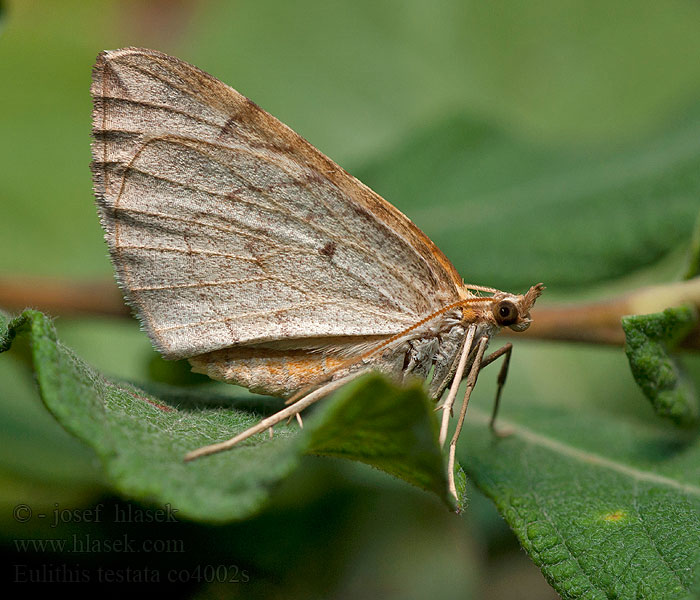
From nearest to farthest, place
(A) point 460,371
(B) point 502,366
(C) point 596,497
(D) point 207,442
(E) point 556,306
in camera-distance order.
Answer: (D) point 207,442 → (C) point 596,497 → (A) point 460,371 → (B) point 502,366 → (E) point 556,306

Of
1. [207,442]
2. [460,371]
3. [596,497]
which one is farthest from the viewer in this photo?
[460,371]

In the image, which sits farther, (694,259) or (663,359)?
(694,259)

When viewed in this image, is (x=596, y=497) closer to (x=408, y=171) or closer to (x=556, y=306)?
(x=556, y=306)

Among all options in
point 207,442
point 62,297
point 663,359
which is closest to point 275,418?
point 207,442

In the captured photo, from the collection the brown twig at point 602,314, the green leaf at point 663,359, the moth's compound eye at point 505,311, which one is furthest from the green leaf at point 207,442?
the brown twig at point 602,314

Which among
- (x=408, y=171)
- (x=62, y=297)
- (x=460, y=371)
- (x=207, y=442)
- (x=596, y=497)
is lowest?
(x=596, y=497)

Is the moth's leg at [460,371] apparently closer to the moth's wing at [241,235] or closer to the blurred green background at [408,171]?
the moth's wing at [241,235]

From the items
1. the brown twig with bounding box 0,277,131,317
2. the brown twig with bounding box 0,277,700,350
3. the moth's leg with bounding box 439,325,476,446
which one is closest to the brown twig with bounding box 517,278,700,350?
the brown twig with bounding box 0,277,700,350

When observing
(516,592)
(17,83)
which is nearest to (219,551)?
(516,592)
